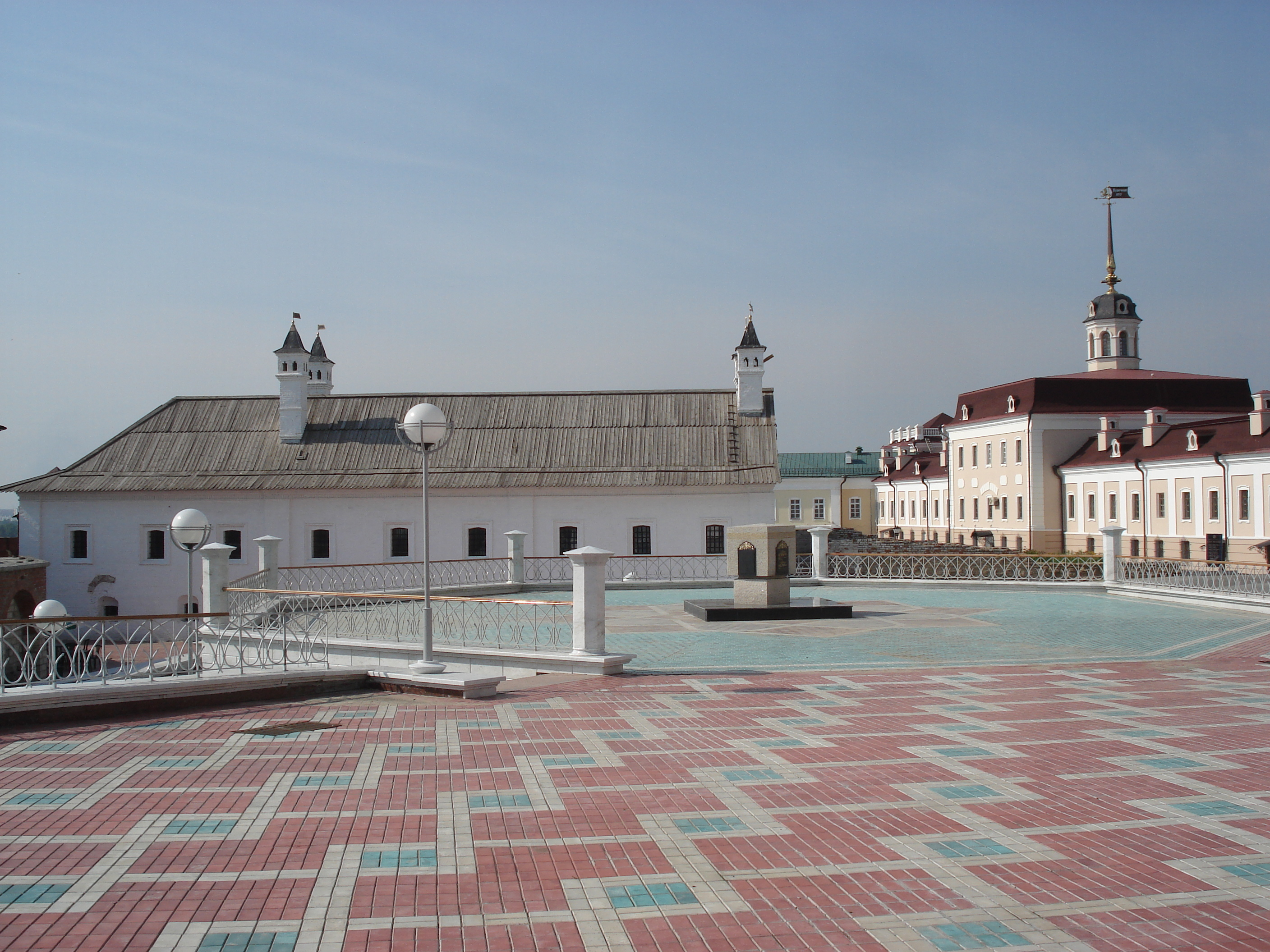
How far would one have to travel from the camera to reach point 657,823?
22.2 feet

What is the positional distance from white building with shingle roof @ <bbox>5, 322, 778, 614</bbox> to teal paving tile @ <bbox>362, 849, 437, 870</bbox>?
28.1 m

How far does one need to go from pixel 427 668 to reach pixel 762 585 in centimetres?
913

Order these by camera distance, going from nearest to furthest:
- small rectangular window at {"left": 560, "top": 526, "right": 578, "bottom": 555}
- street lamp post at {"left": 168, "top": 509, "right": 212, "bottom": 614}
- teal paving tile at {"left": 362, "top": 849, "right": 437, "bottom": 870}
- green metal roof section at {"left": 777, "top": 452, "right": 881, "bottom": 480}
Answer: teal paving tile at {"left": 362, "top": 849, "right": 437, "bottom": 870} → street lamp post at {"left": 168, "top": 509, "right": 212, "bottom": 614} → small rectangular window at {"left": 560, "top": 526, "right": 578, "bottom": 555} → green metal roof section at {"left": 777, "top": 452, "right": 881, "bottom": 480}

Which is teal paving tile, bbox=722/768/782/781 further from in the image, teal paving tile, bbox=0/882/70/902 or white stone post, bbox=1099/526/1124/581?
white stone post, bbox=1099/526/1124/581

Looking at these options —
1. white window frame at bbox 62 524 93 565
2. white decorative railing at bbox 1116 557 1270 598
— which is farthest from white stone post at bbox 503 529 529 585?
white window frame at bbox 62 524 93 565

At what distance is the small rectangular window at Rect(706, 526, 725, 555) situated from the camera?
34812mm

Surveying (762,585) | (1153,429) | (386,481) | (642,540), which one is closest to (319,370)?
(386,481)

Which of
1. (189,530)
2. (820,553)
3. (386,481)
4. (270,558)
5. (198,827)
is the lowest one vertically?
(198,827)

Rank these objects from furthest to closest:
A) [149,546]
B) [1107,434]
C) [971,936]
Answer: [1107,434]
[149,546]
[971,936]

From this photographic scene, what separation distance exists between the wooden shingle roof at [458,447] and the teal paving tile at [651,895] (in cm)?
2909

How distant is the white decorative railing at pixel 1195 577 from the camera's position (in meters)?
21.3

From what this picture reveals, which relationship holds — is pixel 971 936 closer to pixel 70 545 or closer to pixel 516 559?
pixel 516 559

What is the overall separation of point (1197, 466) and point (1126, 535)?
22.1 feet

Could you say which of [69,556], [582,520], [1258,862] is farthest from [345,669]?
[69,556]
